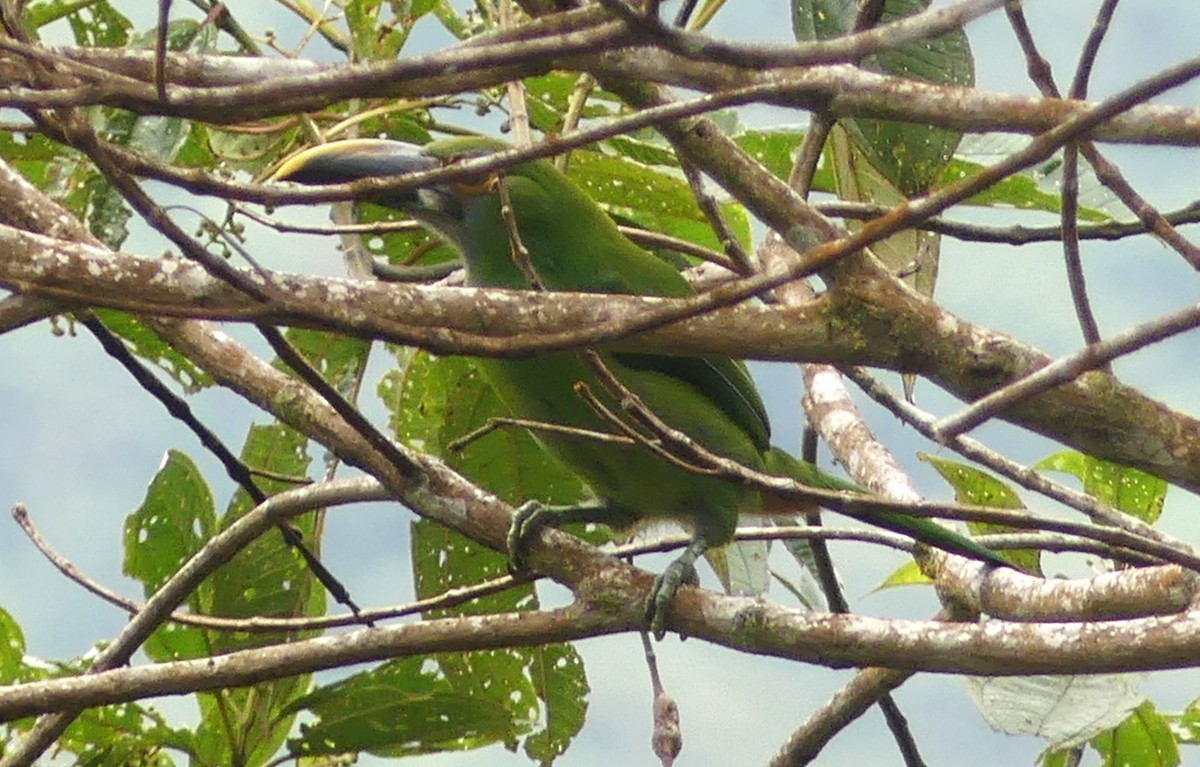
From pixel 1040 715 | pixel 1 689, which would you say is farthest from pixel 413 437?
pixel 1040 715

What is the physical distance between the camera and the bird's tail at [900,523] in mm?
2633

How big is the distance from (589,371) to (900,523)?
601 mm

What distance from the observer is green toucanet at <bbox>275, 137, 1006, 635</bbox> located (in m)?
2.86

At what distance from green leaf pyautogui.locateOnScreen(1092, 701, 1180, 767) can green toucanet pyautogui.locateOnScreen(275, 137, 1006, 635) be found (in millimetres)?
498

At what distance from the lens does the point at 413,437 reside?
321 centimetres

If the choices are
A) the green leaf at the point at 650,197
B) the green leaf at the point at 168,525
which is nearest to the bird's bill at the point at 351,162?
the green leaf at the point at 650,197

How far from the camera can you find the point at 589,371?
9.26 feet

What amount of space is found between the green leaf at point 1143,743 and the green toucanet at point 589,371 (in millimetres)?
498

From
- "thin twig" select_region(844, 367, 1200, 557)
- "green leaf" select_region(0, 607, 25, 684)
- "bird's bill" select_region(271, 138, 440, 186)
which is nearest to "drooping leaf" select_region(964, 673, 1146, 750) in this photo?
"thin twig" select_region(844, 367, 1200, 557)

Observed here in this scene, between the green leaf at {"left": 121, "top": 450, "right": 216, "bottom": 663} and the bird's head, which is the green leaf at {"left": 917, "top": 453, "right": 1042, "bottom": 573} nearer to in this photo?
the bird's head

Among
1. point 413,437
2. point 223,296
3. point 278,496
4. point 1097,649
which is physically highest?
point 413,437

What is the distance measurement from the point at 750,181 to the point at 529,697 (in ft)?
4.79

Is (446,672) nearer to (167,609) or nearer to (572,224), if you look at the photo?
(167,609)

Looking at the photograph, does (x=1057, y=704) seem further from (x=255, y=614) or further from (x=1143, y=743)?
(x=255, y=614)
